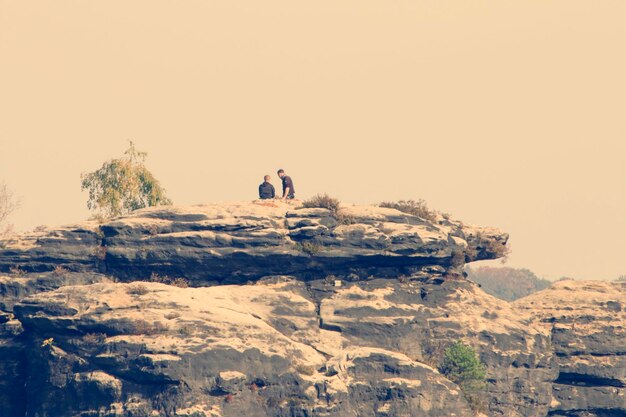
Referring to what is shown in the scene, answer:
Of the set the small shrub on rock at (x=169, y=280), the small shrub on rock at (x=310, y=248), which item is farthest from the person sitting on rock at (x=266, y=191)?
the small shrub on rock at (x=169, y=280)

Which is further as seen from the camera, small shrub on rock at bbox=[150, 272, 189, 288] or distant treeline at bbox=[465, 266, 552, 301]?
distant treeline at bbox=[465, 266, 552, 301]

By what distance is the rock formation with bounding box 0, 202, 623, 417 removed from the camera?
5412cm

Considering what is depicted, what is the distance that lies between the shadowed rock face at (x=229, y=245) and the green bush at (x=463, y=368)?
4.20 metres

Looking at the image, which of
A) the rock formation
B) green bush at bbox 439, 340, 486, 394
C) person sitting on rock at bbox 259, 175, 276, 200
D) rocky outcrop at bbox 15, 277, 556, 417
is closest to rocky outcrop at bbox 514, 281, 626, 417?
the rock formation

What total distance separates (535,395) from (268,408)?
1420 cm

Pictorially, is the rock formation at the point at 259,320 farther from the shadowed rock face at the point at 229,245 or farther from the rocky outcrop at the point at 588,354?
the rocky outcrop at the point at 588,354

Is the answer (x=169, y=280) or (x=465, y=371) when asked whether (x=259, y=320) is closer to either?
(x=169, y=280)

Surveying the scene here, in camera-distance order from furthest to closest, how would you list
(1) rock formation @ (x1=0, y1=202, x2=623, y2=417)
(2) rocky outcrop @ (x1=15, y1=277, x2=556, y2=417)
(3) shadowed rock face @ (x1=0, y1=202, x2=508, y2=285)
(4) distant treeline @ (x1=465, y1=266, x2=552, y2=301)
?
(4) distant treeline @ (x1=465, y1=266, x2=552, y2=301)
(3) shadowed rock face @ (x1=0, y1=202, x2=508, y2=285)
(1) rock formation @ (x1=0, y1=202, x2=623, y2=417)
(2) rocky outcrop @ (x1=15, y1=277, x2=556, y2=417)

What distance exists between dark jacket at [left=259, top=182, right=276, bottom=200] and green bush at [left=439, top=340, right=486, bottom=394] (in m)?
10.1

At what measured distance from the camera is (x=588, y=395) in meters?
66.0

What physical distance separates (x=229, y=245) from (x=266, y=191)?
4.52m

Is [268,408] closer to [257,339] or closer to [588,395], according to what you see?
[257,339]

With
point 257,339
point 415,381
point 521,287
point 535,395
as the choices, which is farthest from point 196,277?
point 521,287

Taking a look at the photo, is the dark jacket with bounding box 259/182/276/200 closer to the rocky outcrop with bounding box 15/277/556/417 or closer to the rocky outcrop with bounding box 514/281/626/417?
the rocky outcrop with bounding box 15/277/556/417
